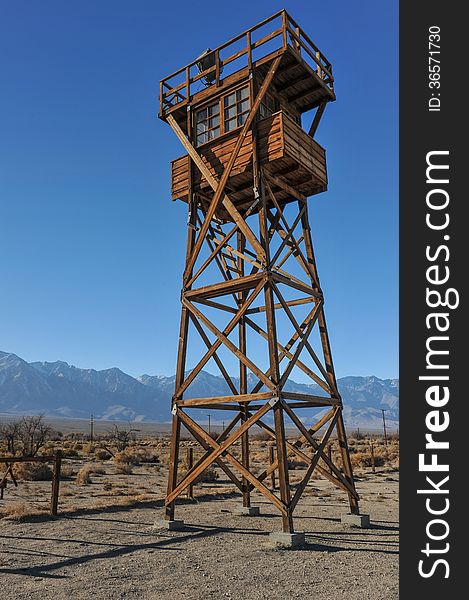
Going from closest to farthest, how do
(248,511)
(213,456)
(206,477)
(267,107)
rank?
(213,456)
(267,107)
(248,511)
(206,477)

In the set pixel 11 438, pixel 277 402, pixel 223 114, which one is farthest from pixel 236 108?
pixel 11 438

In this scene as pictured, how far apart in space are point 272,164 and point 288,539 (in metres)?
8.91

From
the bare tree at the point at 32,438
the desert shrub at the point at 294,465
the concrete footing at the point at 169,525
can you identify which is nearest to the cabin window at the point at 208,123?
the concrete footing at the point at 169,525

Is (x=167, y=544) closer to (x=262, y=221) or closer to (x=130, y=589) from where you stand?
(x=130, y=589)

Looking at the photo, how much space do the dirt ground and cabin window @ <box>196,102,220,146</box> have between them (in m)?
10.5

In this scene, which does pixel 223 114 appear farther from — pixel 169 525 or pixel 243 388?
pixel 169 525

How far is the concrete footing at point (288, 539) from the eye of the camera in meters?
10.5

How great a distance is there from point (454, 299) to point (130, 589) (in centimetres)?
615

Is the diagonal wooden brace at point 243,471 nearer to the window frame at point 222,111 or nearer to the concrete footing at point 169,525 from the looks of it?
the concrete footing at point 169,525

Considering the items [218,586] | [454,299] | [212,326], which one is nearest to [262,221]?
[212,326]

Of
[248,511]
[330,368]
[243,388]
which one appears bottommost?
[248,511]

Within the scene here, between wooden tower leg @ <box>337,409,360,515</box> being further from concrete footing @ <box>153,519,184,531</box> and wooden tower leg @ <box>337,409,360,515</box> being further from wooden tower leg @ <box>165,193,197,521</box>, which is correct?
A: concrete footing @ <box>153,519,184,531</box>

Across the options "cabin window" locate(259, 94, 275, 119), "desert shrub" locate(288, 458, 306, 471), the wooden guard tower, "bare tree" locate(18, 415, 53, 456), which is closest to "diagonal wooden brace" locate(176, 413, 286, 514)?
the wooden guard tower

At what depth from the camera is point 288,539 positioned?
34.6 feet
